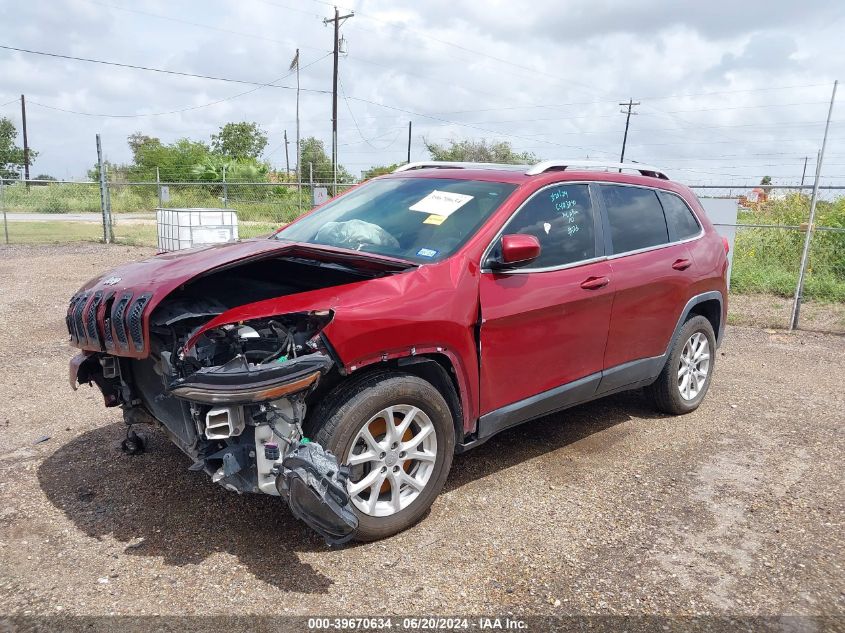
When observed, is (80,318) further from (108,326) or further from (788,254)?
(788,254)

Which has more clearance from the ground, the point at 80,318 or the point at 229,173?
the point at 229,173

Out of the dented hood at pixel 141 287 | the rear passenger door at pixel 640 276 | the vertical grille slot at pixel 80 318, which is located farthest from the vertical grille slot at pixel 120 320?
the rear passenger door at pixel 640 276

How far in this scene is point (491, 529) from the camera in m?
3.65

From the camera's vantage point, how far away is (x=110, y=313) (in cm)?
327

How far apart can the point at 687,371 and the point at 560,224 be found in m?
2.07

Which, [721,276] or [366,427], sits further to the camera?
[721,276]

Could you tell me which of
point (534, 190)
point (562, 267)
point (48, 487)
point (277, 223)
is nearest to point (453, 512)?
point (562, 267)

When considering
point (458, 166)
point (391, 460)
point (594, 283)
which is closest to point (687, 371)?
point (594, 283)

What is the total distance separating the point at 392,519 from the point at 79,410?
10.3 feet

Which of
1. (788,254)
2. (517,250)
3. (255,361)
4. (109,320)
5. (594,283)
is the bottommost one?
(788,254)

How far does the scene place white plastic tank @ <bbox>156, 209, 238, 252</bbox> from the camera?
11.6m

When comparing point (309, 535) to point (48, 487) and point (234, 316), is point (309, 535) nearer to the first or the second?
point (234, 316)

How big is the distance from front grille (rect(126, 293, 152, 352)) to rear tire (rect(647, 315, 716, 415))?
3.85 metres

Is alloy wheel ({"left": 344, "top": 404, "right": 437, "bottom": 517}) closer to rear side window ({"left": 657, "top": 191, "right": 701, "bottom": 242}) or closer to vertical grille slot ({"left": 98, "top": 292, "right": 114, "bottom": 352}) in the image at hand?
vertical grille slot ({"left": 98, "top": 292, "right": 114, "bottom": 352})
